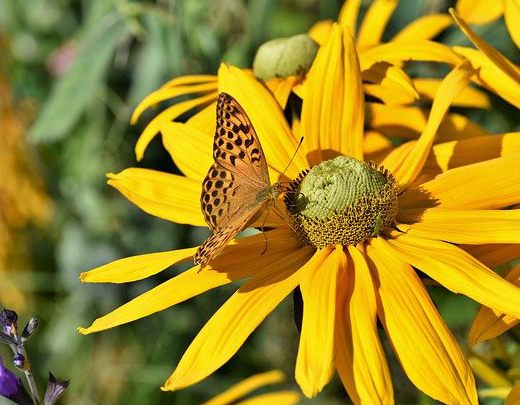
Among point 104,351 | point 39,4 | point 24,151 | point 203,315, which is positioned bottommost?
point 104,351

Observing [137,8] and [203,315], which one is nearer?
[137,8]

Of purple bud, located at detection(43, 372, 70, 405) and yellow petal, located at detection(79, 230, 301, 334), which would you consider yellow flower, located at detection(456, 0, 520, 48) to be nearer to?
yellow petal, located at detection(79, 230, 301, 334)

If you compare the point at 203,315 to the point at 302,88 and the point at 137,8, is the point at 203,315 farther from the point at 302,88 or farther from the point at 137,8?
the point at 302,88

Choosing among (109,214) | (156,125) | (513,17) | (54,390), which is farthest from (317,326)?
(109,214)

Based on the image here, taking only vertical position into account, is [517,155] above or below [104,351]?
above

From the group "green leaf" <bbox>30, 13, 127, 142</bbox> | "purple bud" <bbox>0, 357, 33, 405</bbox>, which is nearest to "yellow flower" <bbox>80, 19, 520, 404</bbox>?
"purple bud" <bbox>0, 357, 33, 405</bbox>

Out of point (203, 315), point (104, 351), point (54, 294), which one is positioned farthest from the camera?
point (54, 294)

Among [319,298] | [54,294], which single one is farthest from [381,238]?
[54,294]
